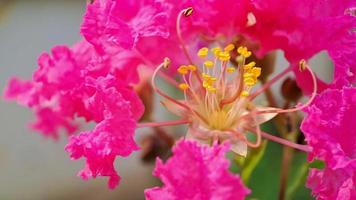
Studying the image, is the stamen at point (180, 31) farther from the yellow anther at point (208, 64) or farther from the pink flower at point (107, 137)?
the pink flower at point (107, 137)

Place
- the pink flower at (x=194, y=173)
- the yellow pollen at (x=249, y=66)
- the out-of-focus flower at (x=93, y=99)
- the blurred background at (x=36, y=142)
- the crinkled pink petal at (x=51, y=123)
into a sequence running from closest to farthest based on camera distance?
1. the pink flower at (x=194, y=173)
2. the out-of-focus flower at (x=93, y=99)
3. the yellow pollen at (x=249, y=66)
4. the crinkled pink petal at (x=51, y=123)
5. the blurred background at (x=36, y=142)

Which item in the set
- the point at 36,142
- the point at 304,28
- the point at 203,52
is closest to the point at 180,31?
the point at 203,52

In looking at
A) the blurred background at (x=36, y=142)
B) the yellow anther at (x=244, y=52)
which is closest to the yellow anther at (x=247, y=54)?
the yellow anther at (x=244, y=52)

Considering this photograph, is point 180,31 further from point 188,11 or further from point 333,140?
point 333,140

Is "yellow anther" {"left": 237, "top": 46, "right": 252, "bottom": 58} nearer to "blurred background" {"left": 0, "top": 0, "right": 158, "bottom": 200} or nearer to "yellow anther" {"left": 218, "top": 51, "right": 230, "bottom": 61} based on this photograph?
"yellow anther" {"left": 218, "top": 51, "right": 230, "bottom": 61}

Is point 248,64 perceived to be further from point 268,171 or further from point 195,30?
point 268,171

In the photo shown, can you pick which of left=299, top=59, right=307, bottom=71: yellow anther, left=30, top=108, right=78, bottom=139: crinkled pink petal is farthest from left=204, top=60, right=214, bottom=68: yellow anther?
left=30, top=108, right=78, bottom=139: crinkled pink petal
